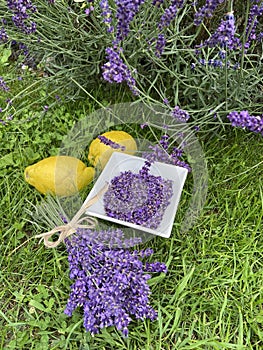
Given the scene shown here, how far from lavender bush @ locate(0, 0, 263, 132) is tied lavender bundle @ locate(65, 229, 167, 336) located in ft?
1.31

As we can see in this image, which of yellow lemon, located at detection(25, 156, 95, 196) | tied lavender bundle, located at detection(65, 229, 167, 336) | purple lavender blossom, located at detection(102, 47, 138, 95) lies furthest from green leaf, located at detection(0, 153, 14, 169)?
purple lavender blossom, located at detection(102, 47, 138, 95)

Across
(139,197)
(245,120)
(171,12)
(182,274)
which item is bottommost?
(182,274)

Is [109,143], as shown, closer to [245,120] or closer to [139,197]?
[139,197]

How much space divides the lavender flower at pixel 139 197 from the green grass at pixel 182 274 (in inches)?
2.8

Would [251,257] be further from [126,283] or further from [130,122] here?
[130,122]

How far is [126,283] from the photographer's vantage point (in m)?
1.01

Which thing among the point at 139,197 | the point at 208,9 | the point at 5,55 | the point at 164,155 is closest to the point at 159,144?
the point at 164,155

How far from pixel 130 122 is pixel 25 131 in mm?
351

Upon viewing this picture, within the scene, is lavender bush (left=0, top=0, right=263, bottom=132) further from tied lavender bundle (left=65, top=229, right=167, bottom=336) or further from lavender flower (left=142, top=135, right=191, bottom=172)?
tied lavender bundle (left=65, top=229, right=167, bottom=336)

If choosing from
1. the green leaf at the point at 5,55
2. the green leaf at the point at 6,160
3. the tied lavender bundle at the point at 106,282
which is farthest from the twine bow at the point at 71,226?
the green leaf at the point at 5,55

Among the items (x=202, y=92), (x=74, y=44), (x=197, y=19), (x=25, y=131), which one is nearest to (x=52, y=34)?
(x=74, y=44)

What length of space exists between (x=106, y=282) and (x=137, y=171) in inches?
16.1

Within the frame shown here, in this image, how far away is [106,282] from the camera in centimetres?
104

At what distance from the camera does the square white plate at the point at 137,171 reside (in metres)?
1.17
